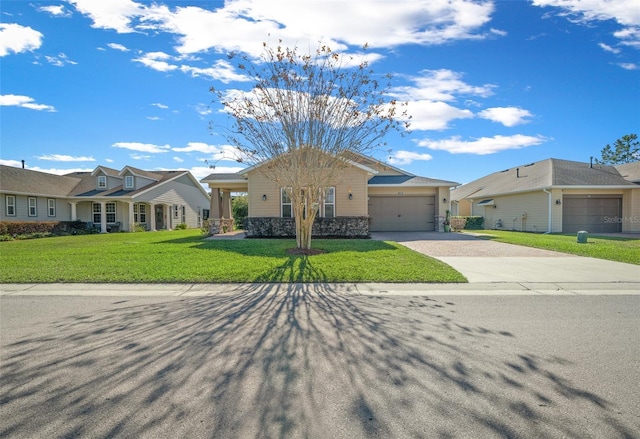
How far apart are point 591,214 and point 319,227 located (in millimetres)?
17071

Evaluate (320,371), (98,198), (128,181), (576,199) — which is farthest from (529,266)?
(128,181)

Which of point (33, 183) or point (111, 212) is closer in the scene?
point (33, 183)

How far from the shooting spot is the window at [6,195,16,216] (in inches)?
906

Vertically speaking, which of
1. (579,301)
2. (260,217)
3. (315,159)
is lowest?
(579,301)

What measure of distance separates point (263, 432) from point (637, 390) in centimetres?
327

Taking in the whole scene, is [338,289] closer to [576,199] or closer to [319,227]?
[319,227]

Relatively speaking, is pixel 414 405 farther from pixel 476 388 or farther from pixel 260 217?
pixel 260 217

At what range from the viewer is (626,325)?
16.5 feet

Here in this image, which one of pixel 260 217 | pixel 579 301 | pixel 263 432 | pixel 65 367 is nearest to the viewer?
pixel 263 432

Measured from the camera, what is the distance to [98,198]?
26.2m

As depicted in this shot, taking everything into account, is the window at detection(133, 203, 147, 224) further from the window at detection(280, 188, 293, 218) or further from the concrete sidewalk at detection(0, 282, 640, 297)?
the concrete sidewalk at detection(0, 282, 640, 297)

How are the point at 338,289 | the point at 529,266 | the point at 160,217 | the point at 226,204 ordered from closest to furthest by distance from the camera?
the point at 338,289 < the point at 529,266 < the point at 226,204 < the point at 160,217

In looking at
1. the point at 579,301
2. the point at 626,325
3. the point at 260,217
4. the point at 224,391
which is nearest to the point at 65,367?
the point at 224,391

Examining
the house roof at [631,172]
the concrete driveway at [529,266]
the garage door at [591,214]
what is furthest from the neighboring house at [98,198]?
the house roof at [631,172]
